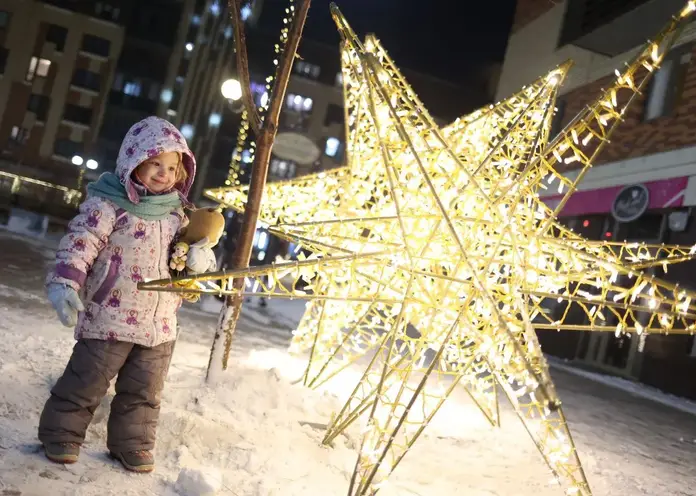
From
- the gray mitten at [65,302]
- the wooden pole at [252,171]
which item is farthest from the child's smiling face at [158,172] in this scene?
the wooden pole at [252,171]

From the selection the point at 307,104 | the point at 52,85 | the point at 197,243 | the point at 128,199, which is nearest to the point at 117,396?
the point at 197,243

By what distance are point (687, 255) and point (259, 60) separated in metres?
37.0

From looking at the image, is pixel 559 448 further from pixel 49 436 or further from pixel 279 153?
pixel 279 153

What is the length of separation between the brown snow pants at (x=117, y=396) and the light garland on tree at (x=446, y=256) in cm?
42

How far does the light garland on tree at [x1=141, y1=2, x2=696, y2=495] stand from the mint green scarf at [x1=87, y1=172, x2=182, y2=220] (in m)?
0.39

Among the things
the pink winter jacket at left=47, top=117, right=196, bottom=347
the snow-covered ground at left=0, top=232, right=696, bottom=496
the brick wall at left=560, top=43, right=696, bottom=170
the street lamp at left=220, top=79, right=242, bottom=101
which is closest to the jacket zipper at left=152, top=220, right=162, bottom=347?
the pink winter jacket at left=47, top=117, right=196, bottom=347

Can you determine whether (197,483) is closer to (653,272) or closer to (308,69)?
(653,272)

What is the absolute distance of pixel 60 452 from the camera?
8.61ft

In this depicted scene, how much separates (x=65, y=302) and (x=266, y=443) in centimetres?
158

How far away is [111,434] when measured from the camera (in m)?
2.83

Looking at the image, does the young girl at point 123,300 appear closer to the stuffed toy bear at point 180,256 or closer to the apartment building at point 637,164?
the stuffed toy bear at point 180,256

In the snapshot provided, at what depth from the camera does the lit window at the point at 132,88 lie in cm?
3950

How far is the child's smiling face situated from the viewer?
2.81 metres

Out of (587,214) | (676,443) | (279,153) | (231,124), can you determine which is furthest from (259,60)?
(676,443)
